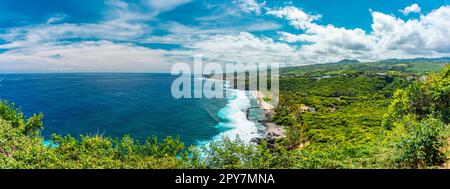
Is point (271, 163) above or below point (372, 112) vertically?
above

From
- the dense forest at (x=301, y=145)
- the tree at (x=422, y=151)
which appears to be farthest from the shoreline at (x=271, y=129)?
the tree at (x=422, y=151)

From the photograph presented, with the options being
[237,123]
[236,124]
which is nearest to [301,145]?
[236,124]

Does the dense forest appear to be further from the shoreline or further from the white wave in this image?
the white wave

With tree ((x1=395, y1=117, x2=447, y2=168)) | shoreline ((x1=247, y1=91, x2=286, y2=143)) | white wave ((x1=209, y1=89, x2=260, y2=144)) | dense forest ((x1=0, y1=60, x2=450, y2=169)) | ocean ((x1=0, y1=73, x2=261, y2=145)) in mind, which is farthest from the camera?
ocean ((x1=0, y1=73, x2=261, y2=145))

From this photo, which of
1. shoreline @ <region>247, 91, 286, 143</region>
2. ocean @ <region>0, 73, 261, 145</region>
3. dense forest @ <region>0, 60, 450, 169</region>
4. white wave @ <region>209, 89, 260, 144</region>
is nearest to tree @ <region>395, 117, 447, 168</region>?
dense forest @ <region>0, 60, 450, 169</region>

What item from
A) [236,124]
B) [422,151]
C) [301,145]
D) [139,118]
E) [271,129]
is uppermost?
[422,151]

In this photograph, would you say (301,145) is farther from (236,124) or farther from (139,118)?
(139,118)

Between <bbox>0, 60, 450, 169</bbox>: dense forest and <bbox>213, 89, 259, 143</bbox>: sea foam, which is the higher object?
<bbox>0, 60, 450, 169</bbox>: dense forest

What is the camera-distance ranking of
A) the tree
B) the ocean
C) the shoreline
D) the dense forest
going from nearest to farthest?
the tree → the dense forest → the shoreline → the ocean

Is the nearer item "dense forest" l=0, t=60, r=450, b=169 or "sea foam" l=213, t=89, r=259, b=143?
"dense forest" l=0, t=60, r=450, b=169
